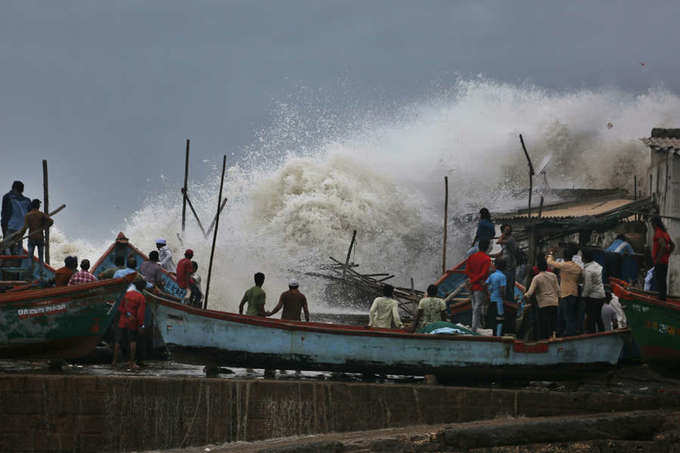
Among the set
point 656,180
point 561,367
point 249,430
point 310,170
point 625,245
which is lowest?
point 249,430

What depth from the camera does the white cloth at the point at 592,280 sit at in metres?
12.5

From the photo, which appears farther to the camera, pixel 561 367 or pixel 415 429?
pixel 561 367

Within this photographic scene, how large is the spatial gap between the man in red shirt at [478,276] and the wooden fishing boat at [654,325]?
189 centimetres

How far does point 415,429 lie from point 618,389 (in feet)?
10.8

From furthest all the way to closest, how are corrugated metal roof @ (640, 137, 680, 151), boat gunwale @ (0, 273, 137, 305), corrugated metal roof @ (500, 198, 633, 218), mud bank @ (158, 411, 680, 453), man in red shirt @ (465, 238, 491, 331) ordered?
corrugated metal roof @ (500, 198, 633, 218), corrugated metal roof @ (640, 137, 680, 151), man in red shirt @ (465, 238, 491, 331), boat gunwale @ (0, 273, 137, 305), mud bank @ (158, 411, 680, 453)

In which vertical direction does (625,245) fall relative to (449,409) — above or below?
above

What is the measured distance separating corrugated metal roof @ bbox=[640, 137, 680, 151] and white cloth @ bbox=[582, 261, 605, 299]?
1074cm

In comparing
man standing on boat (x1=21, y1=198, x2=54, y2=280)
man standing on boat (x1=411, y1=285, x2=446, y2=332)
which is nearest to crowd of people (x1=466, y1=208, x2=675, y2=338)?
man standing on boat (x1=411, y1=285, x2=446, y2=332)

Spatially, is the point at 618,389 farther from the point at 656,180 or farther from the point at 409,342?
the point at 656,180

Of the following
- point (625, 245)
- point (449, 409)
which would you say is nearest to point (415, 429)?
point (449, 409)

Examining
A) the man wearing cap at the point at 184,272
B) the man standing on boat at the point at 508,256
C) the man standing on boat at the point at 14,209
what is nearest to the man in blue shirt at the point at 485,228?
the man standing on boat at the point at 508,256

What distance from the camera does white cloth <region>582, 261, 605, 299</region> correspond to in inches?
494

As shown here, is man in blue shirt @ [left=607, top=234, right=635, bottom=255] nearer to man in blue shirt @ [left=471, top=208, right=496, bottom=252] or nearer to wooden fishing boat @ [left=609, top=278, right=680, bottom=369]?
man in blue shirt @ [left=471, top=208, right=496, bottom=252]

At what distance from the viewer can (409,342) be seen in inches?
453
